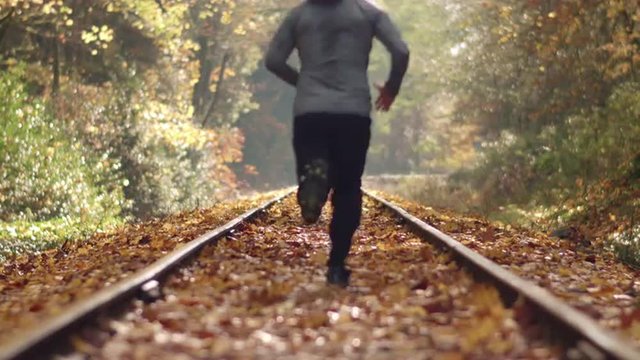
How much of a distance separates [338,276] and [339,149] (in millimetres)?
896

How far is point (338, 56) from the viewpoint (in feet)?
17.9

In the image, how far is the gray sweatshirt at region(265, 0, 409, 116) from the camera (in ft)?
17.7

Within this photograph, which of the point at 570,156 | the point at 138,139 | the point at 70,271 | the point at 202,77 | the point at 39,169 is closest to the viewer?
the point at 70,271

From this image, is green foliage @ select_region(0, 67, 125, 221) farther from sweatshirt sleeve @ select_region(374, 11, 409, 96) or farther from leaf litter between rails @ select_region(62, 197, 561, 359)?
sweatshirt sleeve @ select_region(374, 11, 409, 96)

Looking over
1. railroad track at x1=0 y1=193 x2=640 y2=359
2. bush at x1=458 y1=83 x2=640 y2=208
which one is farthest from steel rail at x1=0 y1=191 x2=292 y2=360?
bush at x1=458 y1=83 x2=640 y2=208

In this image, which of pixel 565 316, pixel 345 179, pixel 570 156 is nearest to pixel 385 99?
pixel 345 179

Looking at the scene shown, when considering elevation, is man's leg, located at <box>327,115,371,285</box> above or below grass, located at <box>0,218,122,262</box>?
above

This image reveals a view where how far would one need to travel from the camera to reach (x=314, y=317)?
4.41m

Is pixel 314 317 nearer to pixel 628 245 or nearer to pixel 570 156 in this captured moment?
pixel 628 245

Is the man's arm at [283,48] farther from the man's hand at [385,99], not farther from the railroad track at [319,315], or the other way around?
the railroad track at [319,315]

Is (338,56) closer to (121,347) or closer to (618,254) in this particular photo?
(121,347)

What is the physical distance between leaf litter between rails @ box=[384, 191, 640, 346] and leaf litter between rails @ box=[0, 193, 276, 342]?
293 cm

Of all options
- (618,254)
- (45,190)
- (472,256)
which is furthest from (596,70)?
(472,256)

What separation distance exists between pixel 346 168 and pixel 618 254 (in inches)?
187
